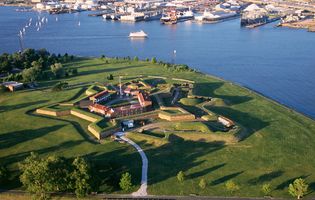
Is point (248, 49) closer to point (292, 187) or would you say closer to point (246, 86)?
point (246, 86)

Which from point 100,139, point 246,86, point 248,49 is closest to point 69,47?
point 248,49

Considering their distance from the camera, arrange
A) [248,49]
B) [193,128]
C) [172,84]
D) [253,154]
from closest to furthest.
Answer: [253,154]
[193,128]
[172,84]
[248,49]

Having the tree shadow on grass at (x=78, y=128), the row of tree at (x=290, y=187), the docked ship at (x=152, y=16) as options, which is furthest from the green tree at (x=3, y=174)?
the docked ship at (x=152, y=16)

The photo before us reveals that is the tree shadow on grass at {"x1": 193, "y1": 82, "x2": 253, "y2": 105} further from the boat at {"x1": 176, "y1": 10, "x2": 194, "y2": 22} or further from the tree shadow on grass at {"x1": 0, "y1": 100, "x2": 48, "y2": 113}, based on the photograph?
the boat at {"x1": 176, "y1": 10, "x2": 194, "y2": 22}

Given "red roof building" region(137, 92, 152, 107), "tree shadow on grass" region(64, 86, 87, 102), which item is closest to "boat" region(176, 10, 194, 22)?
"tree shadow on grass" region(64, 86, 87, 102)

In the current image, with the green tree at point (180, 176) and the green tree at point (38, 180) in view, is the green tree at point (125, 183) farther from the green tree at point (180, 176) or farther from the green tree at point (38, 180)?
the green tree at point (38, 180)

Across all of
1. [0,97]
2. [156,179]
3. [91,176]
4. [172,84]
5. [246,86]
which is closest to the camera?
[91,176]
